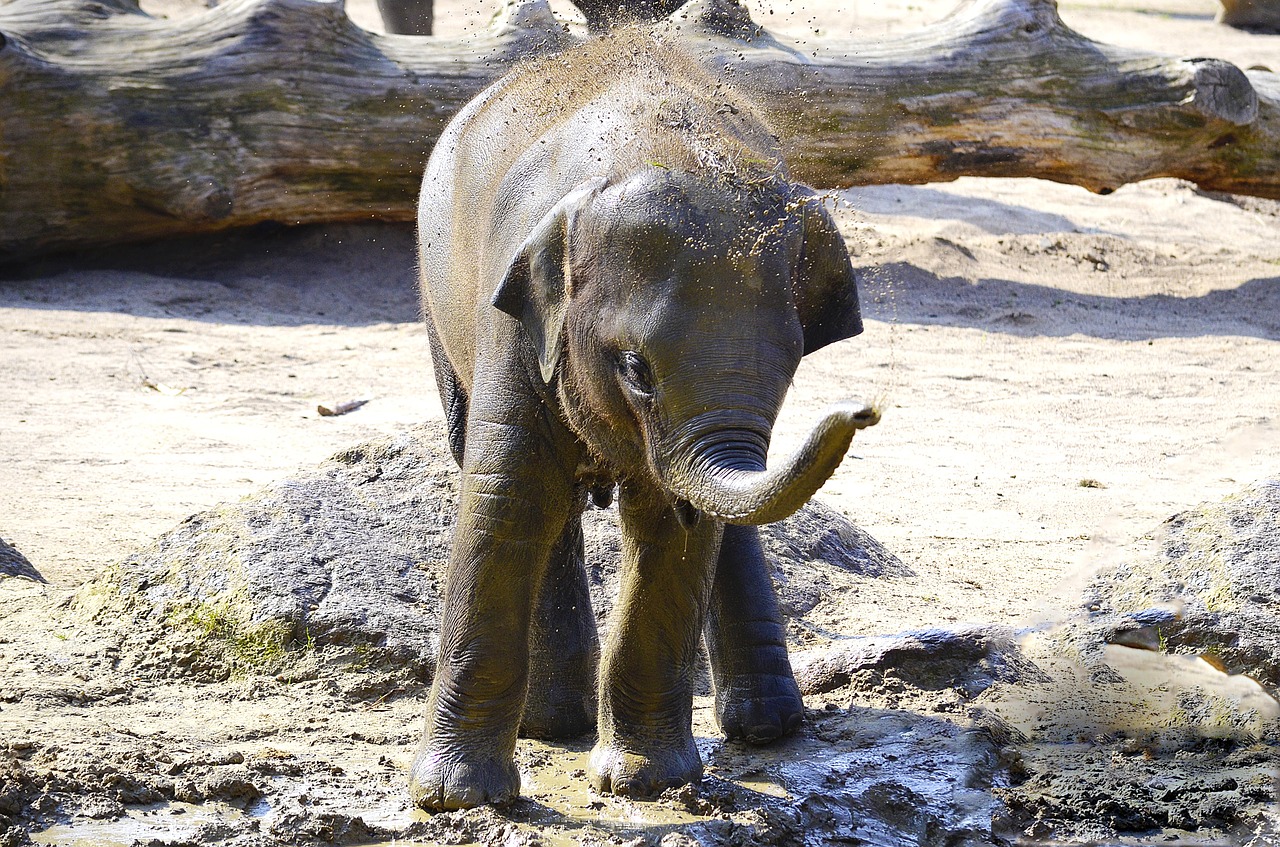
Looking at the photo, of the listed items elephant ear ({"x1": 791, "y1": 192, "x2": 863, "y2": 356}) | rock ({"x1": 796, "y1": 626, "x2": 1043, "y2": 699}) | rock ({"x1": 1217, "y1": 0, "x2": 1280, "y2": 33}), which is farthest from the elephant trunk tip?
rock ({"x1": 1217, "y1": 0, "x2": 1280, "y2": 33})

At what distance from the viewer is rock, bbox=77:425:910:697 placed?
529 centimetres

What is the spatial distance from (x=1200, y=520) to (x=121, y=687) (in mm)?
3894

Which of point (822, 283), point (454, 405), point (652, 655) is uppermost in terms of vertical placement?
point (822, 283)

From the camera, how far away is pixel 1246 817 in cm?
419

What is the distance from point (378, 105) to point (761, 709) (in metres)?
7.17

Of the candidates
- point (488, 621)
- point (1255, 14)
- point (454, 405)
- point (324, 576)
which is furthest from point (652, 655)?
point (1255, 14)

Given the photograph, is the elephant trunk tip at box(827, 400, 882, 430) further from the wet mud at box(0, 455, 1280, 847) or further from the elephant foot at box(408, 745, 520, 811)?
the elephant foot at box(408, 745, 520, 811)

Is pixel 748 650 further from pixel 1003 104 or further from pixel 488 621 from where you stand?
pixel 1003 104

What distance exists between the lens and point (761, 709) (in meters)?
4.78

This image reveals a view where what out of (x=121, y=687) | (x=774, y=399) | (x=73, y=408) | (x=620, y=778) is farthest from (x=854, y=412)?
(x=73, y=408)

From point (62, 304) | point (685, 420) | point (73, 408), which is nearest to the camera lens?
point (685, 420)

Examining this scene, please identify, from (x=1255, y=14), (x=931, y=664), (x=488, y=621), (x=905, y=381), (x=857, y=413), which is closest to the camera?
(x=857, y=413)

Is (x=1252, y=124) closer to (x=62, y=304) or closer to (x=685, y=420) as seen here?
(x=62, y=304)

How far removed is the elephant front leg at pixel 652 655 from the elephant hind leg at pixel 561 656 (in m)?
0.46
